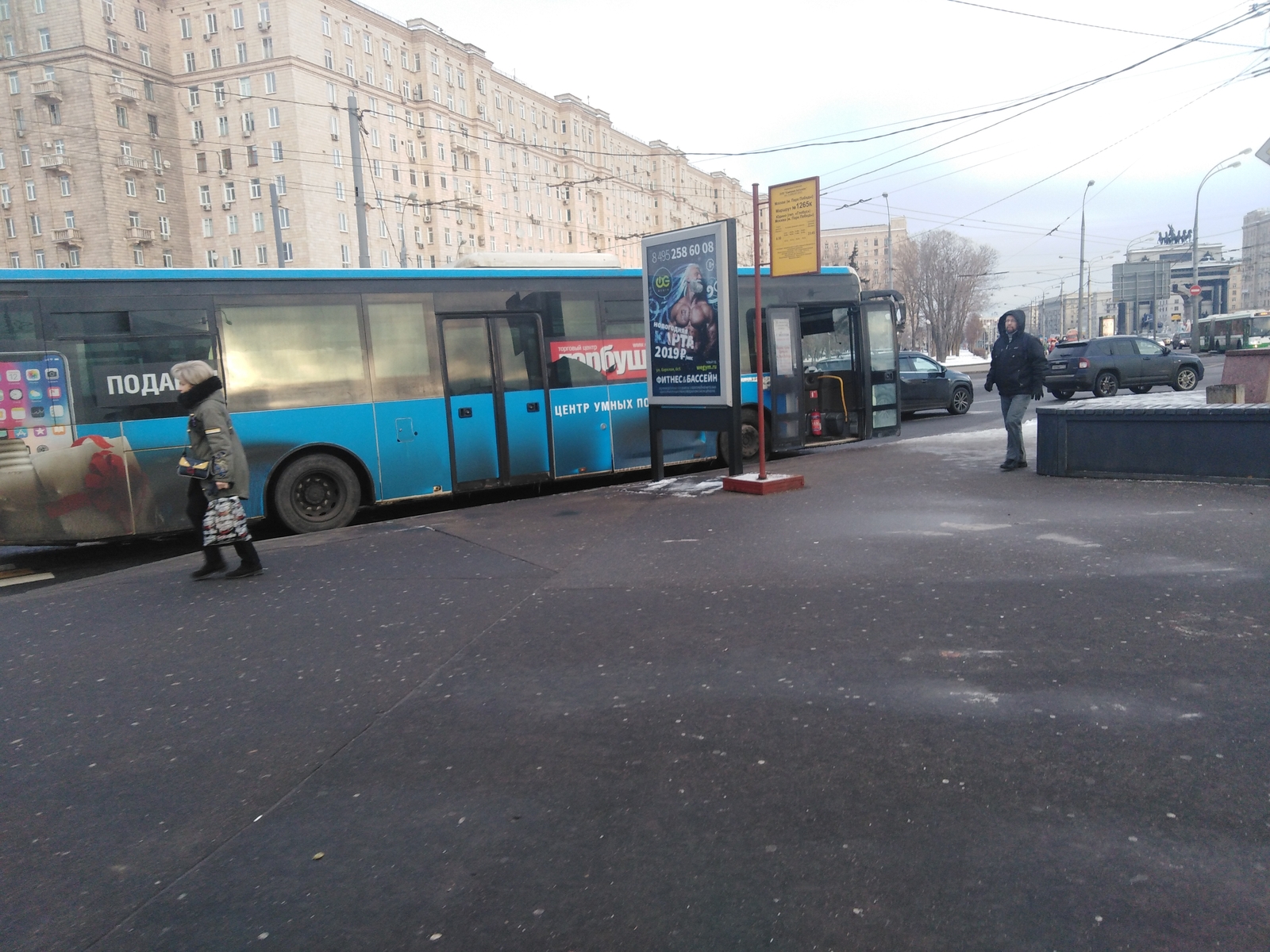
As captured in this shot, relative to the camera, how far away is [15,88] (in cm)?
5625

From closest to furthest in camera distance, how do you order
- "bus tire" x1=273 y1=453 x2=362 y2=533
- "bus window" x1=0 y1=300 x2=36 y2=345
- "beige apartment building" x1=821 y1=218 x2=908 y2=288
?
"bus window" x1=0 y1=300 x2=36 y2=345, "bus tire" x1=273 y1=453 x2=362 y2=533, "beige apartment building" x1=821 y1=218 x2=908 y2=288

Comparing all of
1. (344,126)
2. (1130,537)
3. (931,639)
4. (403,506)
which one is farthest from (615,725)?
(344,126)

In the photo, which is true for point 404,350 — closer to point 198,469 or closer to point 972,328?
point 198,469

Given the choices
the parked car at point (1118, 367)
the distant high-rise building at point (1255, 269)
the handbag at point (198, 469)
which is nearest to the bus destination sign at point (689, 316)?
the handbag at point (198, 469)

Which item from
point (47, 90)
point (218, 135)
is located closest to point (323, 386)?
point (218, 135)

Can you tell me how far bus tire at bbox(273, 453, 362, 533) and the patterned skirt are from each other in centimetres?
247

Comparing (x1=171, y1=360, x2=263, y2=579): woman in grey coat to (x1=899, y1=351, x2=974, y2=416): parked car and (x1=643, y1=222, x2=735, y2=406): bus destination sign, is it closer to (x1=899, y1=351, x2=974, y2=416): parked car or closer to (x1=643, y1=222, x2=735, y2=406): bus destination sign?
(x1=643, y1=222, x2=735, y2=406): bus destination sign

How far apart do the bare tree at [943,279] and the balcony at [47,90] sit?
58.8 metres

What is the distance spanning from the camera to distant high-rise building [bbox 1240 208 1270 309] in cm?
10400

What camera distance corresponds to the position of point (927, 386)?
827 inches

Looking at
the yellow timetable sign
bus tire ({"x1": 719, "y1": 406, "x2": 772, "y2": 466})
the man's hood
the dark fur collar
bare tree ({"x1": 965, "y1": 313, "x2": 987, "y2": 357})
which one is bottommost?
bus tire ({"x1": 719, "y1": 406, "x2": 772, "y2": 466})

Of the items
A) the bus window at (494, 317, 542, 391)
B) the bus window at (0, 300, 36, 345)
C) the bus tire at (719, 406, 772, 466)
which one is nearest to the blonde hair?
the bus window at (0, 300, 36, 345)

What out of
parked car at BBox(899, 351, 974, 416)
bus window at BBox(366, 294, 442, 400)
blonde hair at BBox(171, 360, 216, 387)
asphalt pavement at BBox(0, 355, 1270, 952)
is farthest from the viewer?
parked car at BBox(899, 351, 974, 416)

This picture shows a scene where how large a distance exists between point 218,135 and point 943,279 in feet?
172
